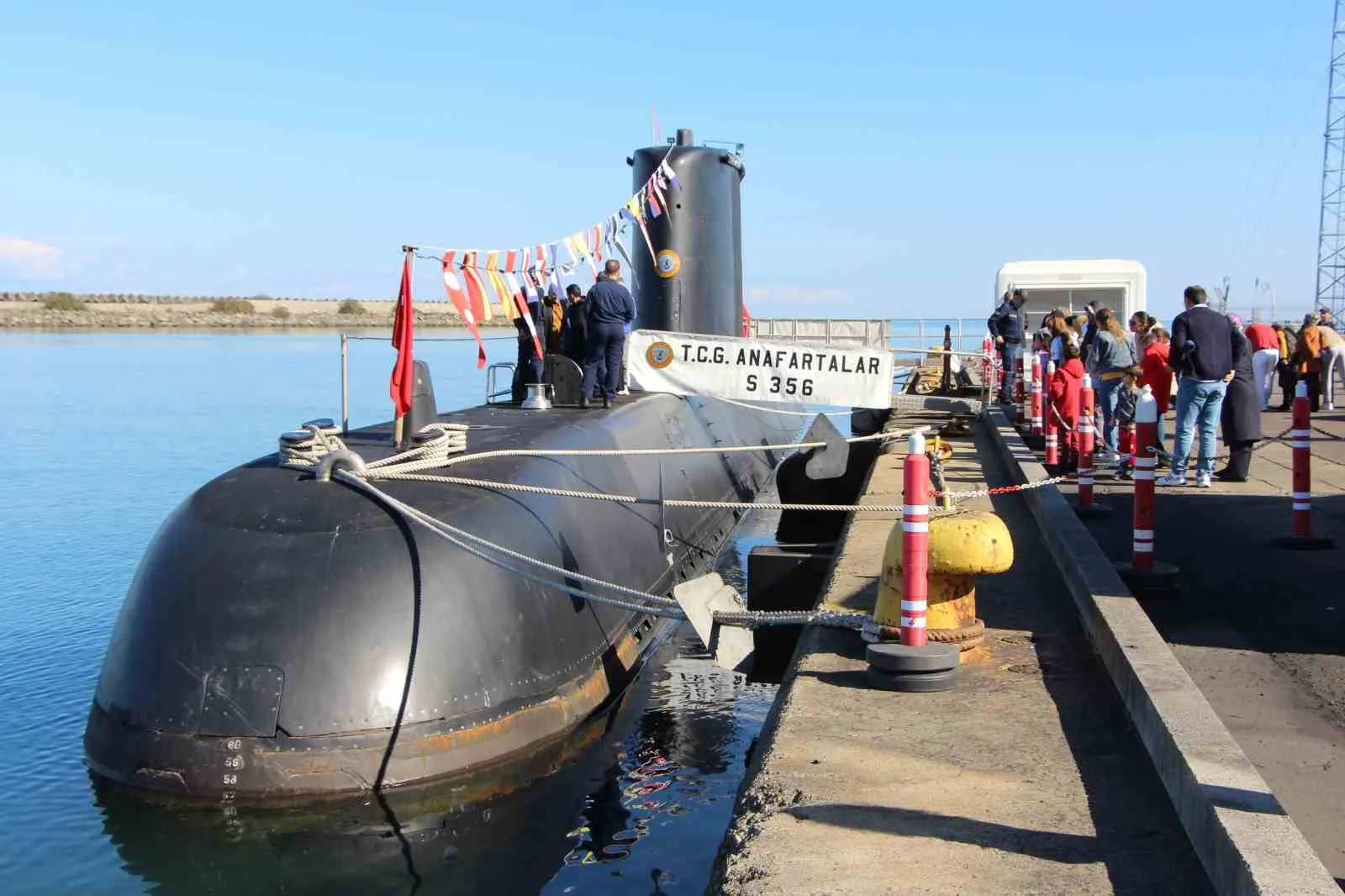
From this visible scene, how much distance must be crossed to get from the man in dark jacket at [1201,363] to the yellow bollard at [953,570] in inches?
204

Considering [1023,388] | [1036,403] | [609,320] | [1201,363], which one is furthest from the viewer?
[1023,388]

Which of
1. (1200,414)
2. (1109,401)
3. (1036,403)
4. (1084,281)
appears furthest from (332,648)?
(1084,281)

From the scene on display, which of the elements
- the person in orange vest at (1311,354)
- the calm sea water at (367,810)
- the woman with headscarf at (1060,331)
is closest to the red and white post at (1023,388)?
the woman with headscarf at (1060,331)

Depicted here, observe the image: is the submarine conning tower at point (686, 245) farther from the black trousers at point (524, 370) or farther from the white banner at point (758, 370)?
the black trousers at point (524, 370)

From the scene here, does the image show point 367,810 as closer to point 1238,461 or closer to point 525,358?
point 525,358

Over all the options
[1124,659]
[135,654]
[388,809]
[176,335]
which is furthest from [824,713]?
[176,335]

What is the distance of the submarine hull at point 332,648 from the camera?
5.93 meters

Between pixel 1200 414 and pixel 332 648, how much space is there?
26.7 feet

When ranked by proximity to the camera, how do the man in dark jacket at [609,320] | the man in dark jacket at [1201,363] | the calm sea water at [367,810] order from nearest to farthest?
1. the calm sea water at [367,810]
2. the man in dark jacket at [1201,363]
3. the man in dark jacket at [609,320]

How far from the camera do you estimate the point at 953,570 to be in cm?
608

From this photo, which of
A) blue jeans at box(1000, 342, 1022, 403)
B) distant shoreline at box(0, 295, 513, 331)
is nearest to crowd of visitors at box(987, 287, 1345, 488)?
blue jeans at box(1000, 342, 1022, 403)

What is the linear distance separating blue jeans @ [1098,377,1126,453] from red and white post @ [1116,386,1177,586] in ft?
18.8

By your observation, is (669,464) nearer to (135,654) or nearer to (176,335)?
(135,654)

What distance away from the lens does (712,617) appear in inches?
279
